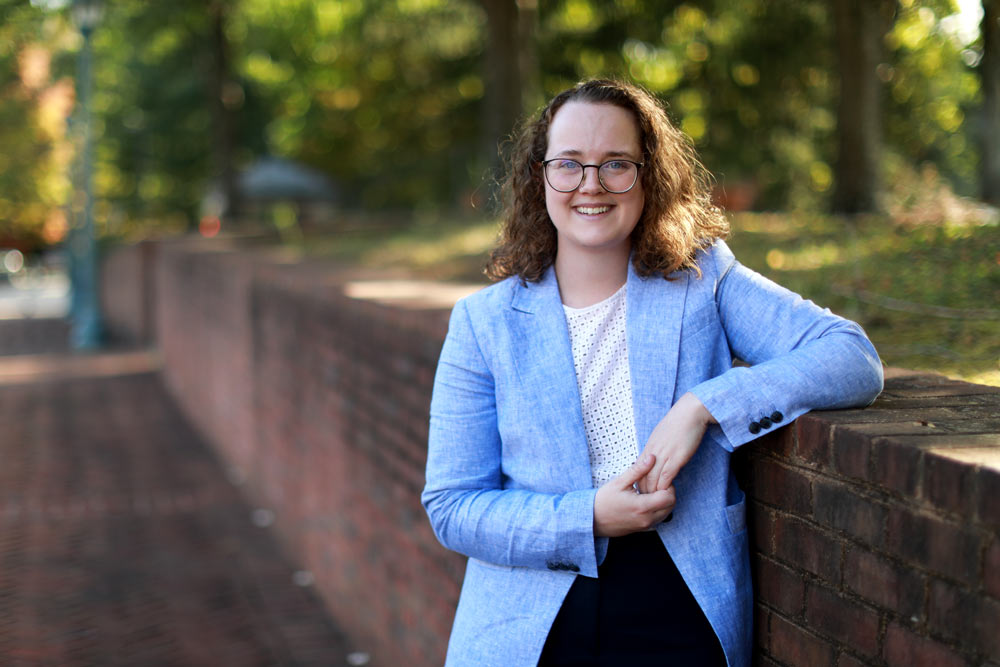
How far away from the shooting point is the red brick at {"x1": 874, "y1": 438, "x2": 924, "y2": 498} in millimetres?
1765

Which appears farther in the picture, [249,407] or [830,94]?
[830,94]

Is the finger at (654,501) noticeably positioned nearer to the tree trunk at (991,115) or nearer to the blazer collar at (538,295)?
the blazer collar at (538,295)

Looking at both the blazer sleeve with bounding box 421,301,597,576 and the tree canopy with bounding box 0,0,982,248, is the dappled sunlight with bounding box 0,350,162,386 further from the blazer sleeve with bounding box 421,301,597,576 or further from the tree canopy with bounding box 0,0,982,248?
the blazer sleeve with bounding box 421,301,597,576

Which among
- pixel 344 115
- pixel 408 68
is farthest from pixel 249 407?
pixel 344 115

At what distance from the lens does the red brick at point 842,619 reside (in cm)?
193

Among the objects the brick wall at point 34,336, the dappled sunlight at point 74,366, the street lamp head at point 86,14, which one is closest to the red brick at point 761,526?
the dappled sunlight at point 74,366

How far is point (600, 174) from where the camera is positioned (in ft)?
7.23

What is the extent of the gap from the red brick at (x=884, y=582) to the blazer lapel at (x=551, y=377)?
509 mm

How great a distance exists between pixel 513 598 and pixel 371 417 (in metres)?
2.66

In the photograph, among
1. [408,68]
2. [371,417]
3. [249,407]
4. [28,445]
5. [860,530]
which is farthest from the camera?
[408,68]

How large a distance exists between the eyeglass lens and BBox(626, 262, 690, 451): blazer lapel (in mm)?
248

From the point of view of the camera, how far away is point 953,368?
10.5 feet

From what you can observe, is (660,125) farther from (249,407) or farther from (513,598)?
(249,407)

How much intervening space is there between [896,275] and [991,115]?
126 inches
